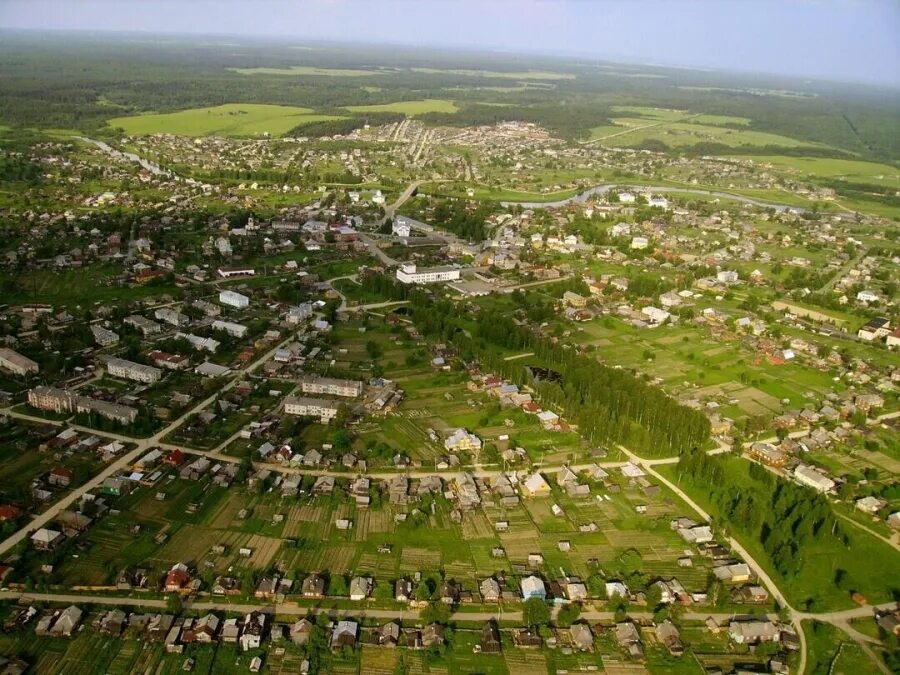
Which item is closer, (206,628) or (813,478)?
(206,628)

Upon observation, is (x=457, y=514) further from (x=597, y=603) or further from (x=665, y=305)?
(x=665, y=305)

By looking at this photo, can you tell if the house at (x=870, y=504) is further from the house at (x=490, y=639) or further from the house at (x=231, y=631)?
the house at (x=231, y=631)

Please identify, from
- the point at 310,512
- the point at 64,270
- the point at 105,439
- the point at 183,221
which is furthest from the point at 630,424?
the point at 183,221

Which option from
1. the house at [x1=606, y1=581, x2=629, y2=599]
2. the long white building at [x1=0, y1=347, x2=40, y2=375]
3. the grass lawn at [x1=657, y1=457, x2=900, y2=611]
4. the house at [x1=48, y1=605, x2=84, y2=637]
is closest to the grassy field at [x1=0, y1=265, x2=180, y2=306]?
the long white building at [x1=0, y1=347, x2=40, y2=375]

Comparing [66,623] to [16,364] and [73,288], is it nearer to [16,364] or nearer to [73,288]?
[16,364]

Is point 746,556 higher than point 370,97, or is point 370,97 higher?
point 370,97

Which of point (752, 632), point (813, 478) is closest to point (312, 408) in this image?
point (752, 632)

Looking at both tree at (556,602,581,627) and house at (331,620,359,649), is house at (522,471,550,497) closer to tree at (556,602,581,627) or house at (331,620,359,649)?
tree at (556,602,581,627)
